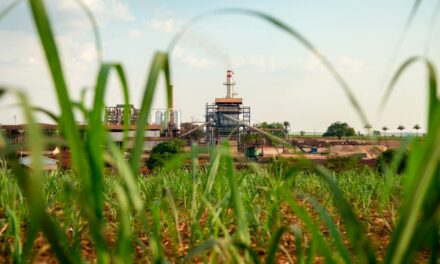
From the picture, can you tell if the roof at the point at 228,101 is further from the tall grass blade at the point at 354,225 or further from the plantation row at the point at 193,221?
the tall grass blade at the point at 354,225

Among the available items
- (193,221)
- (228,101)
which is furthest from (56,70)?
(228,101)

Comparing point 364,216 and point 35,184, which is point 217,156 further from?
point 364,216

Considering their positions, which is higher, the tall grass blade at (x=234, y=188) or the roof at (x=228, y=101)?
the roof at (x=228, y=101)

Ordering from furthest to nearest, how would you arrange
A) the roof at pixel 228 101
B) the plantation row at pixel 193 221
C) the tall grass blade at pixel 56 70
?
the roof at pixel 228 101 → the plantation row at pixel 193 221 → the tall grass blade at pixel 56 70

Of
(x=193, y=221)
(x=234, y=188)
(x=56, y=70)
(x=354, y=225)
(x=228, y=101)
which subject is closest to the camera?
(x=56, y=70)

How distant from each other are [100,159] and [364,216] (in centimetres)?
211

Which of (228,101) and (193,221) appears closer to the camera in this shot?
(193,221)

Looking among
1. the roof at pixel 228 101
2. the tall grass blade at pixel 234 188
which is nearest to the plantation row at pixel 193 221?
the tall grass blade at pixel 234 188

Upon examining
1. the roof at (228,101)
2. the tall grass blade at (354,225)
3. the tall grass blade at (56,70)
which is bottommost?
the tall grass blade at (354,225)

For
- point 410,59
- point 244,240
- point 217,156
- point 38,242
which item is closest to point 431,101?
point 410,59

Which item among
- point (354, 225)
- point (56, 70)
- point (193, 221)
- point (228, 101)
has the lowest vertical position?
point (193, 221)

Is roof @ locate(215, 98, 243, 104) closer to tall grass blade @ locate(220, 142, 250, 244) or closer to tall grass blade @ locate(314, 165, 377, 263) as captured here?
tall grass blade @ locate(220, 142, 250, 244)

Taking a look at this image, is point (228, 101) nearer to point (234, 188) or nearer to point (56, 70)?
point (234, 188)

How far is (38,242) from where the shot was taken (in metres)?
1.93
